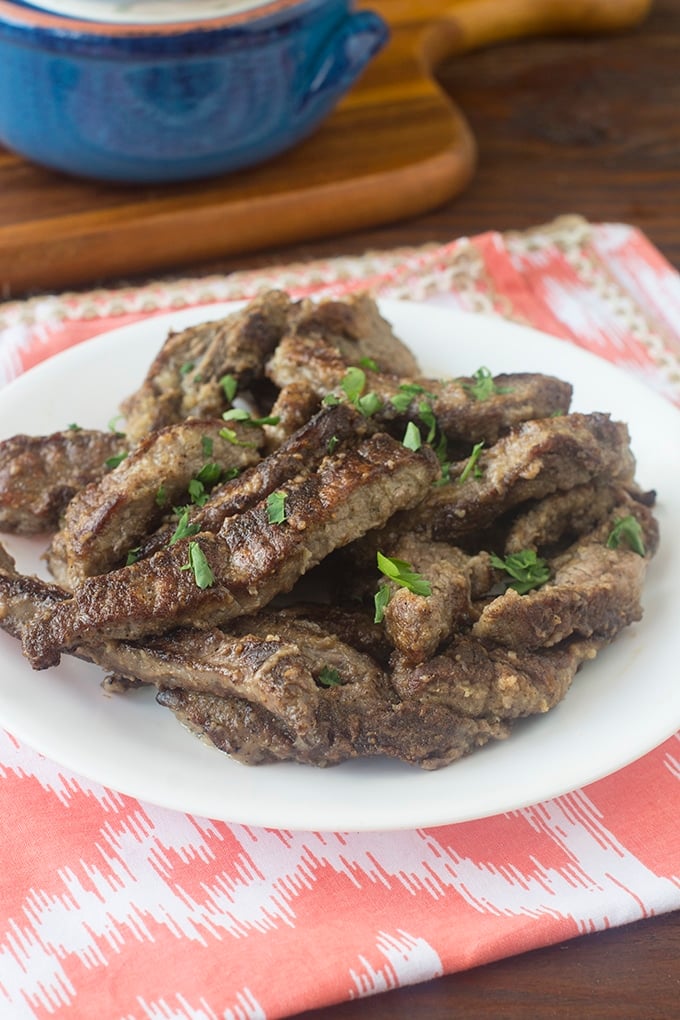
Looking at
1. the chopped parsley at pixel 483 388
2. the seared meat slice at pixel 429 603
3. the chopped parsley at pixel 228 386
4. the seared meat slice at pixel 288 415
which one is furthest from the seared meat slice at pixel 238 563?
the chopped parsley at pixel 228 386

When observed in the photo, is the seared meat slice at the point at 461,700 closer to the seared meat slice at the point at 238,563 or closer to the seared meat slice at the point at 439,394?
the seared meat slice at the point at 238,563

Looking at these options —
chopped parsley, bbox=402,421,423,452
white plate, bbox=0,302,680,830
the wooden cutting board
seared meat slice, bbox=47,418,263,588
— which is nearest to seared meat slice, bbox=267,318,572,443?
chopped parsley, bbox=402,421,423,452

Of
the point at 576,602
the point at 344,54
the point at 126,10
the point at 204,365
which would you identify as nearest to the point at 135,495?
the point at 204,365

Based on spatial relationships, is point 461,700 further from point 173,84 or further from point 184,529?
point 173,84

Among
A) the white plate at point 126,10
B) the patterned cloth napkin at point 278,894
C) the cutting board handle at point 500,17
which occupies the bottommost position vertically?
the patterned cloth napkin at point 278,894

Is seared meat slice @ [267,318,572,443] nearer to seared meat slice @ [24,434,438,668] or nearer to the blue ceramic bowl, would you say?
seared meat slice @ [24,434,438,668]

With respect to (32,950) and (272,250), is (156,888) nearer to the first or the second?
(32,950)
